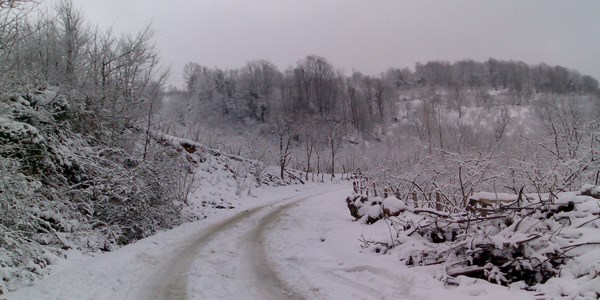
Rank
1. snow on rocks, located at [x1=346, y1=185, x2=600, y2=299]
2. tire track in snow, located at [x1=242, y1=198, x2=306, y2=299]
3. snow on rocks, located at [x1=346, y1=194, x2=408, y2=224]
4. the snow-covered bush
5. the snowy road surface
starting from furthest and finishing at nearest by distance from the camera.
Answer: 1. snow on rocks, located at [x1=346, y1=194, x2=408, y2=224]
2. the snow-covered bush
3. tire track in snow, located at [x1=242, y1=198, x2=306, y2=299]
4. the snowy road surface
5. snow on rocks, located at [x1=346, y1=185, x2=600, y2=299]

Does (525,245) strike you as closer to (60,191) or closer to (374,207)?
(374,207)

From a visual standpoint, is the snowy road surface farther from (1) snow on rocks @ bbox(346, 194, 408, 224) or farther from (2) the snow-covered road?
(1) snow on rocks @ bbox(346, 194, 408, 224)

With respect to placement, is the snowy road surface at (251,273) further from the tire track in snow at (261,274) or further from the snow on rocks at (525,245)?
the snow on rocks at (525,245)

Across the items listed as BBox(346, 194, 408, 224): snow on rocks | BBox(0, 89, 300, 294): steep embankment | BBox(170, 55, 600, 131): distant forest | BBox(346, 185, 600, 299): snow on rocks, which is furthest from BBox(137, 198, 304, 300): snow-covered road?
BBox(170, 55, 600, 131): distant forest

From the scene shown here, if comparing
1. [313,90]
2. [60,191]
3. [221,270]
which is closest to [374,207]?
[221,270]

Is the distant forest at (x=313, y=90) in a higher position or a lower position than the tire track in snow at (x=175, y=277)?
higher

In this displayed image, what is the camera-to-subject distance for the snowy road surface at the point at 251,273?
5.81 metres

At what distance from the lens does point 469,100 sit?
89.3 m

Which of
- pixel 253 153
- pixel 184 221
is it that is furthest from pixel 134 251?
pixel 253 153

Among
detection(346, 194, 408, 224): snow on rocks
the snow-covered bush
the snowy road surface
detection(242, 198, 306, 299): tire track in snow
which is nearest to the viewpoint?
the snowy road surface

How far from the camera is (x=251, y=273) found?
23.6 feet

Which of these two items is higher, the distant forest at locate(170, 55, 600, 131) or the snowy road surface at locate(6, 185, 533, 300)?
the distant forest at locate(170, 55, 600, 131)

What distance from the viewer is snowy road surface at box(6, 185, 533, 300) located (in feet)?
19.1

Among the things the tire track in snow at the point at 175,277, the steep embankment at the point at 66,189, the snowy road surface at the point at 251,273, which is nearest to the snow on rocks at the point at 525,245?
the snowy road surface at the point at 251,273
